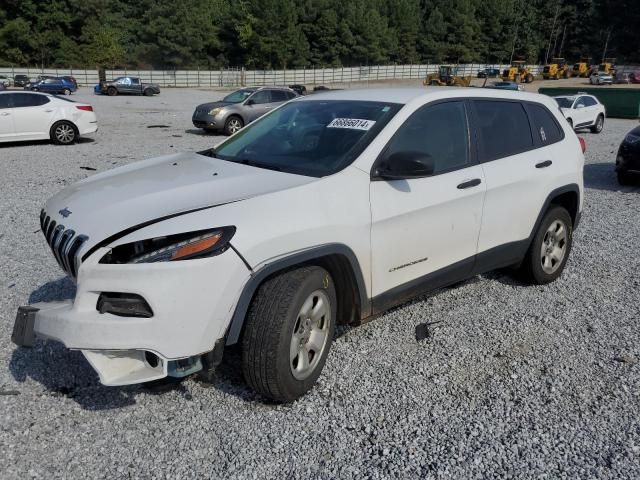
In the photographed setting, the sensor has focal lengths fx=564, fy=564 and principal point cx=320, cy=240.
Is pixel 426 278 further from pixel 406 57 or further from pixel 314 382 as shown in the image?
pixel 406 57

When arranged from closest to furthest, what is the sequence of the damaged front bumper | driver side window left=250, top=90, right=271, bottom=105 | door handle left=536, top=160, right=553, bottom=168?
the damaged front bumper < door handle left=536, top=160, right=553, bottom=168 < driver side window left=250, top=90, right=271, bottom=105

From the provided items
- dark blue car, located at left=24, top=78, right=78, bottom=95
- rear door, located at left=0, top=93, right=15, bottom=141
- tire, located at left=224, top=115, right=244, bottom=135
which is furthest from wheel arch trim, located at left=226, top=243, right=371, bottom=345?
dark blue car, located at left=24, top=78, right=78, bottom=95

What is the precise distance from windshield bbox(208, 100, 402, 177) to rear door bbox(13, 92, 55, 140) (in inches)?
464

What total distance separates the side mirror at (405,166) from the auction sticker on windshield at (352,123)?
0.32m

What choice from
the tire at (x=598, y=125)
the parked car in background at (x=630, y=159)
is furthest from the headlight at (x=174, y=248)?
the tire at (x=598, y=125)

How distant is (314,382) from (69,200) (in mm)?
1774

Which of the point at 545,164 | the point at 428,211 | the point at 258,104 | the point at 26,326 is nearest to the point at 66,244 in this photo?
the point at 26,326

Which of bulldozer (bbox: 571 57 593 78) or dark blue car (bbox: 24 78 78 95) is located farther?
bulldozer (bbox: 571 57 593 78)

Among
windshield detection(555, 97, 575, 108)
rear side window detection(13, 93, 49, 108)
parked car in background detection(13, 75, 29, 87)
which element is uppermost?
windshield detection(555, 97, 575, 108)

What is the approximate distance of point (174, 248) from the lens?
2.65 m

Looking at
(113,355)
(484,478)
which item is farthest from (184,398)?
(484,478)

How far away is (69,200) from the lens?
3283mm

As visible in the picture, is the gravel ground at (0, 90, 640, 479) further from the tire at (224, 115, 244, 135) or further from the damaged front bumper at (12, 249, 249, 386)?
the tire at (224, 115, 244, 135)

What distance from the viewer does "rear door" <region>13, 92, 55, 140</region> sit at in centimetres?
1380
